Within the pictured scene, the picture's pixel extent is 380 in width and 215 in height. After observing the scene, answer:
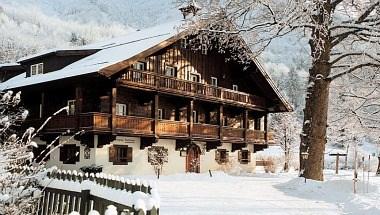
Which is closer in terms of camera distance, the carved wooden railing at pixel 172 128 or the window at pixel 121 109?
the carved wooden railing at pixel 172 128

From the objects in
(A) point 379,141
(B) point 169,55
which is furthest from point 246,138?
(A) point 379,141

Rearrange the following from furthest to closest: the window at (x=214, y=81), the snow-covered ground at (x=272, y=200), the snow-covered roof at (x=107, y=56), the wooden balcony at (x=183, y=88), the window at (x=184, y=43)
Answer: the window at (x=214, y=81) → the window at (x=184, y=43) → the wooden balcony at (x=183, y=88) → the snow-covered roof at (x=107, y=56) → the snow-covered ground at (x=272, y=200)

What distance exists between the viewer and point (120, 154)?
26406 millimetres

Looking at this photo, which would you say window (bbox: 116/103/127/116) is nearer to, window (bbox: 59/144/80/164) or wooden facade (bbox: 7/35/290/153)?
wooden facade (bbox: 7/35/290/153)

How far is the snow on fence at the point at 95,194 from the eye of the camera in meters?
6.51

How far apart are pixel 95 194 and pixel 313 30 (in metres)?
10.8

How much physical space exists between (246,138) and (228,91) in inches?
154

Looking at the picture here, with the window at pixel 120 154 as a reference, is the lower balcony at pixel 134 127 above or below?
above

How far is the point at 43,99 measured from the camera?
28047 millimetres

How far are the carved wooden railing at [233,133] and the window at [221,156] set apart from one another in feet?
5.66

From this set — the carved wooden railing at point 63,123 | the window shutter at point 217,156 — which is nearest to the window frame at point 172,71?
the window shutter at point 217,156

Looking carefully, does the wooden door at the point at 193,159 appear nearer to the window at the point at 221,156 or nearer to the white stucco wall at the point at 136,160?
the white stucco wall at the point at 136,160

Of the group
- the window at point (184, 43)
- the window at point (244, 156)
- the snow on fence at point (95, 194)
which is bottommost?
the window at point (244, 156)

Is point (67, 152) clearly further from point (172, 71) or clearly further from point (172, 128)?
point (172, 71)
